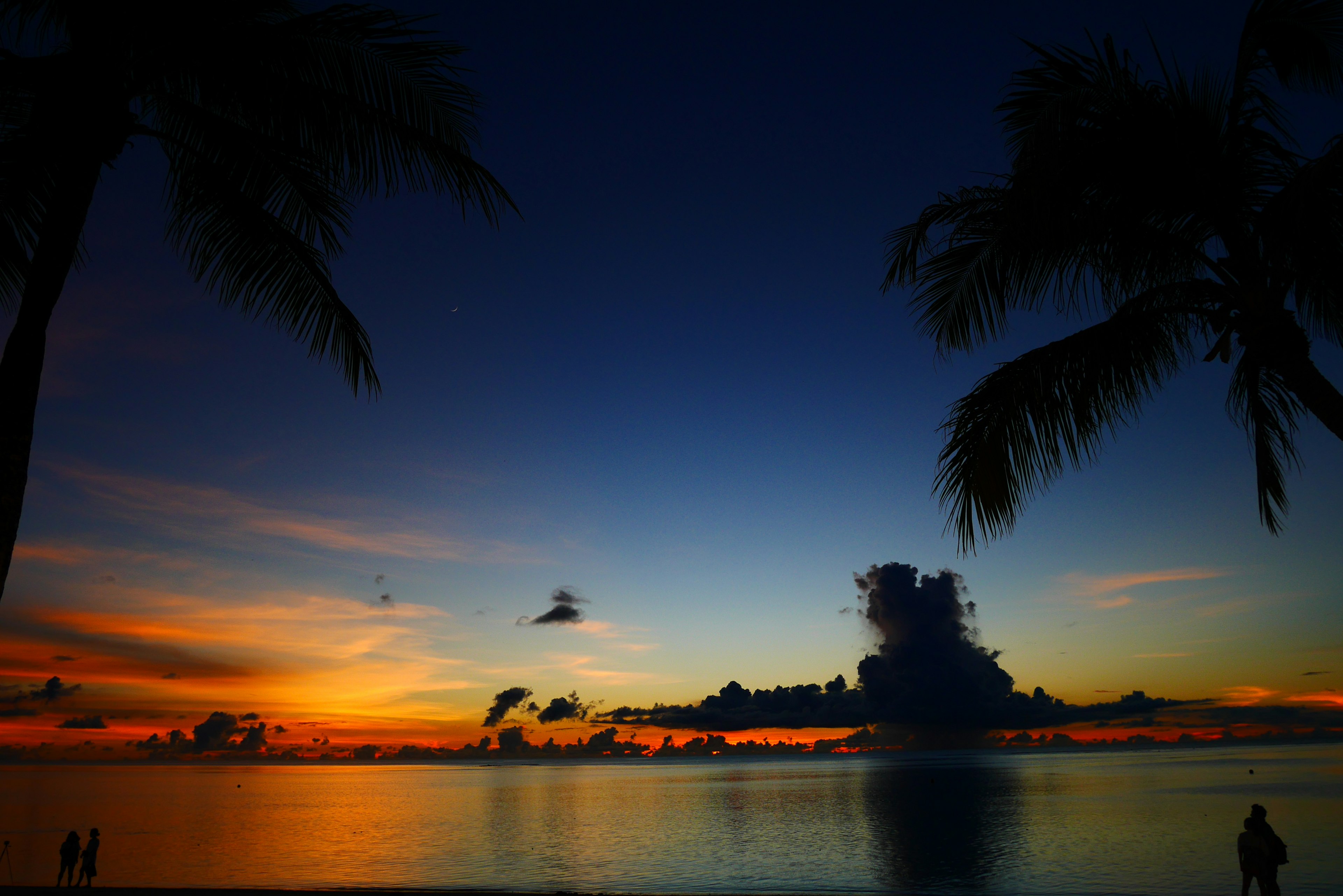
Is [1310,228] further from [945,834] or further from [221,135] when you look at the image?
[945,834]

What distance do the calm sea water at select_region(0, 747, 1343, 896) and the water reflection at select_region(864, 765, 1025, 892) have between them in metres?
0.25

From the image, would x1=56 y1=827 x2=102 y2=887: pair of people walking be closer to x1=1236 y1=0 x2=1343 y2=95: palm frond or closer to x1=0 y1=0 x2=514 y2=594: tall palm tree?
x1=0 y1=0 x2=514 y2=594: tall palm tree

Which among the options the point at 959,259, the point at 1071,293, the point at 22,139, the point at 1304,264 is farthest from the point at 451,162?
the point at 1304,264

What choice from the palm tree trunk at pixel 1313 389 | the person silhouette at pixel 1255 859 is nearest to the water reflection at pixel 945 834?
the person silhouette at pixel 1255 859

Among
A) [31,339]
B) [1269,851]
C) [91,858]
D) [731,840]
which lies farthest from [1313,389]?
[731,840]

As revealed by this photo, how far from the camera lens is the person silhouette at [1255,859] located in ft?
38.8

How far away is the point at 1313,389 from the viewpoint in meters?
6.66

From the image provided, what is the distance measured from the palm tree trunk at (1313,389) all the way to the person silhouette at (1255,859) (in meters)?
8.09

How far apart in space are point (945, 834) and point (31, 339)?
57.9 m

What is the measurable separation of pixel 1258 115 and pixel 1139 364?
2475 millimetres

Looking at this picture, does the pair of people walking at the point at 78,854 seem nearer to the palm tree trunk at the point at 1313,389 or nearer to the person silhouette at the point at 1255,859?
the person silhouette at the point at 1255,859

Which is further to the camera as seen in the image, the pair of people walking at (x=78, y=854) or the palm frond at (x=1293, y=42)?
the pair of people walking at (x=78, y=854)

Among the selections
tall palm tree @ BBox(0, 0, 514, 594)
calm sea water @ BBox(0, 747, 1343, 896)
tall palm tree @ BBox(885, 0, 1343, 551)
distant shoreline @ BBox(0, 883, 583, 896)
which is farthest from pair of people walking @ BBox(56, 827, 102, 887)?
tall palm tree @ BBox(885, 0, 1343, 551)

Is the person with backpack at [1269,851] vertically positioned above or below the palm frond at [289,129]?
below
